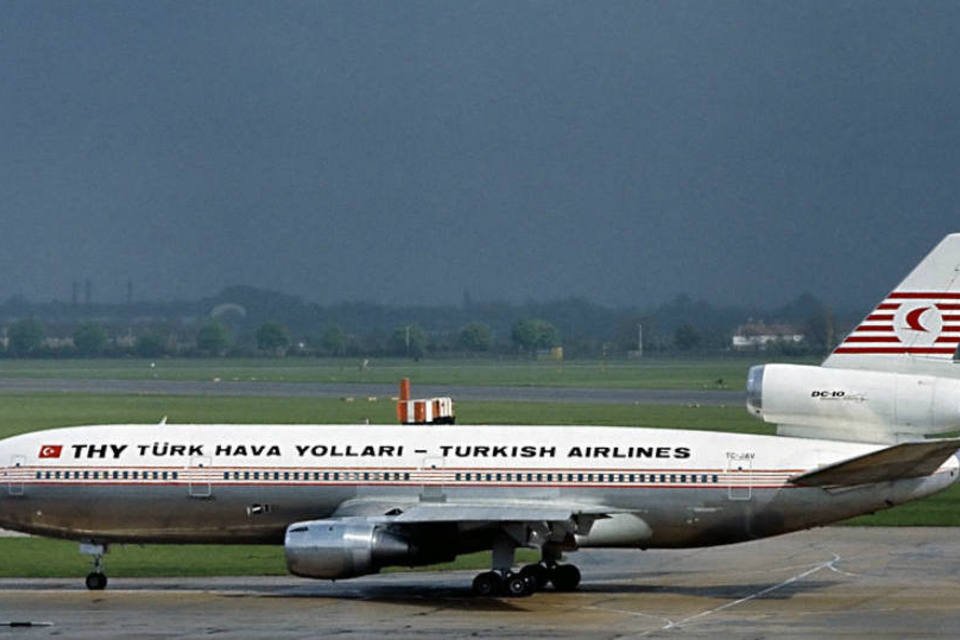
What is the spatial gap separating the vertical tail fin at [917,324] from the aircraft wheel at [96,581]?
1587 cm

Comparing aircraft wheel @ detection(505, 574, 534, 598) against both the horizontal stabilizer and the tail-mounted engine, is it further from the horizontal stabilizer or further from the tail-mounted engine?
the tail-mounted engine

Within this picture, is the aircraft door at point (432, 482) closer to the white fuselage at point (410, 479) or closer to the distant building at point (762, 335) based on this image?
the white fuselage at point (410, 479)

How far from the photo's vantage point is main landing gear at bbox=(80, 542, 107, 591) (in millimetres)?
39875

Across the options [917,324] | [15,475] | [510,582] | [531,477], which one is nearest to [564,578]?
[510,582]

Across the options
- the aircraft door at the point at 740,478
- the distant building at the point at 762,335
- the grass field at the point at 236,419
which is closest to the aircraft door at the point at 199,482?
the grass field at the point at 236,419

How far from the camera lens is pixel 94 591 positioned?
3962 centimetres

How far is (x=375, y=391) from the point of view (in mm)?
122938

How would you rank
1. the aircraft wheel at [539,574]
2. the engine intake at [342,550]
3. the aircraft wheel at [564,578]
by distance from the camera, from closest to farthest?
the engine intake at [342,550] → the aircraft wheel at [539,574] → the aircraft wheel at [564,578]

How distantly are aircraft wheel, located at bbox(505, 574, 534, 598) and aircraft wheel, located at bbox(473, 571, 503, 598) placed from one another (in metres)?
0.18

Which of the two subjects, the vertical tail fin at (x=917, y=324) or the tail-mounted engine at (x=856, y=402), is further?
the vertical tail fin at (x=917, y=324)

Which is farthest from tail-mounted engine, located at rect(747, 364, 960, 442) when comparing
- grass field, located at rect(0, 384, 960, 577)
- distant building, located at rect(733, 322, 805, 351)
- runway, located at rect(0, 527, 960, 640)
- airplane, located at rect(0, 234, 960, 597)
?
distant building, located at rect(733, 322, 805, 351)

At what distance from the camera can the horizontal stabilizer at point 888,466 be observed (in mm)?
35938

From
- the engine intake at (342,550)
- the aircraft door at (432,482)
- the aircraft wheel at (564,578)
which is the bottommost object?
the aircraft wheel at (564,578)

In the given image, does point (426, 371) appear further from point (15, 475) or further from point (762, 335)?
point (15, 475)
